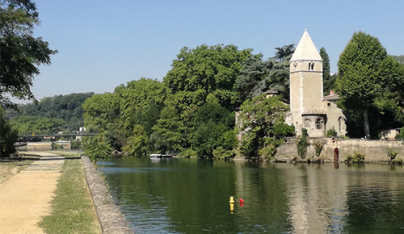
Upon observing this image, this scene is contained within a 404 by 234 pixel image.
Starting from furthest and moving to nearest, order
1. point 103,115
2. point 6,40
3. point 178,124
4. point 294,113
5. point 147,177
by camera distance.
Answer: point 103,115 < point 178,124 < point 294,113 < point 147,177 < point 6,40

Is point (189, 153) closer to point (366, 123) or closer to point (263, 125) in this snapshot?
point (263, 125)

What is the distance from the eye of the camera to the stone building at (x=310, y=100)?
60438mm

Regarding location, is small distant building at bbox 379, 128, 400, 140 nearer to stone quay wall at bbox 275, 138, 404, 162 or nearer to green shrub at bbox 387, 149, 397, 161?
stone quay wall at bbox 275, 138, 404, 162

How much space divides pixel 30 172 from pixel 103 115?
86830 millimetres

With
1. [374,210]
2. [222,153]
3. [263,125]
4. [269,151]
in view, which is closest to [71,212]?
[374,210]

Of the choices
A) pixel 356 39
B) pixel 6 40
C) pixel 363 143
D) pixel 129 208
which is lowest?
pixel 129 208

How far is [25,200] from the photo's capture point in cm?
2003

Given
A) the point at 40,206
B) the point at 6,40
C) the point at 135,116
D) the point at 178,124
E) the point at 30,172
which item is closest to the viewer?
the point at 40,206

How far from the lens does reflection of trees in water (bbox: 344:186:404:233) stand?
64.5ft

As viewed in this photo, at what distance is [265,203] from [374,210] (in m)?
4.86

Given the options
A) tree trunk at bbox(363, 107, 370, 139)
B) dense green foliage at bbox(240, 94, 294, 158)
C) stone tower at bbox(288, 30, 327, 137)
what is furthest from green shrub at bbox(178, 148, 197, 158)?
tree trunk at bbox(363, 107, 370, 139)

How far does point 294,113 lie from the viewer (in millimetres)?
61688

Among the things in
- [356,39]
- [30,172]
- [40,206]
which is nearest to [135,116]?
[356,39]

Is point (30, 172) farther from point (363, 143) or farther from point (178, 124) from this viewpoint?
point (178, 124)
